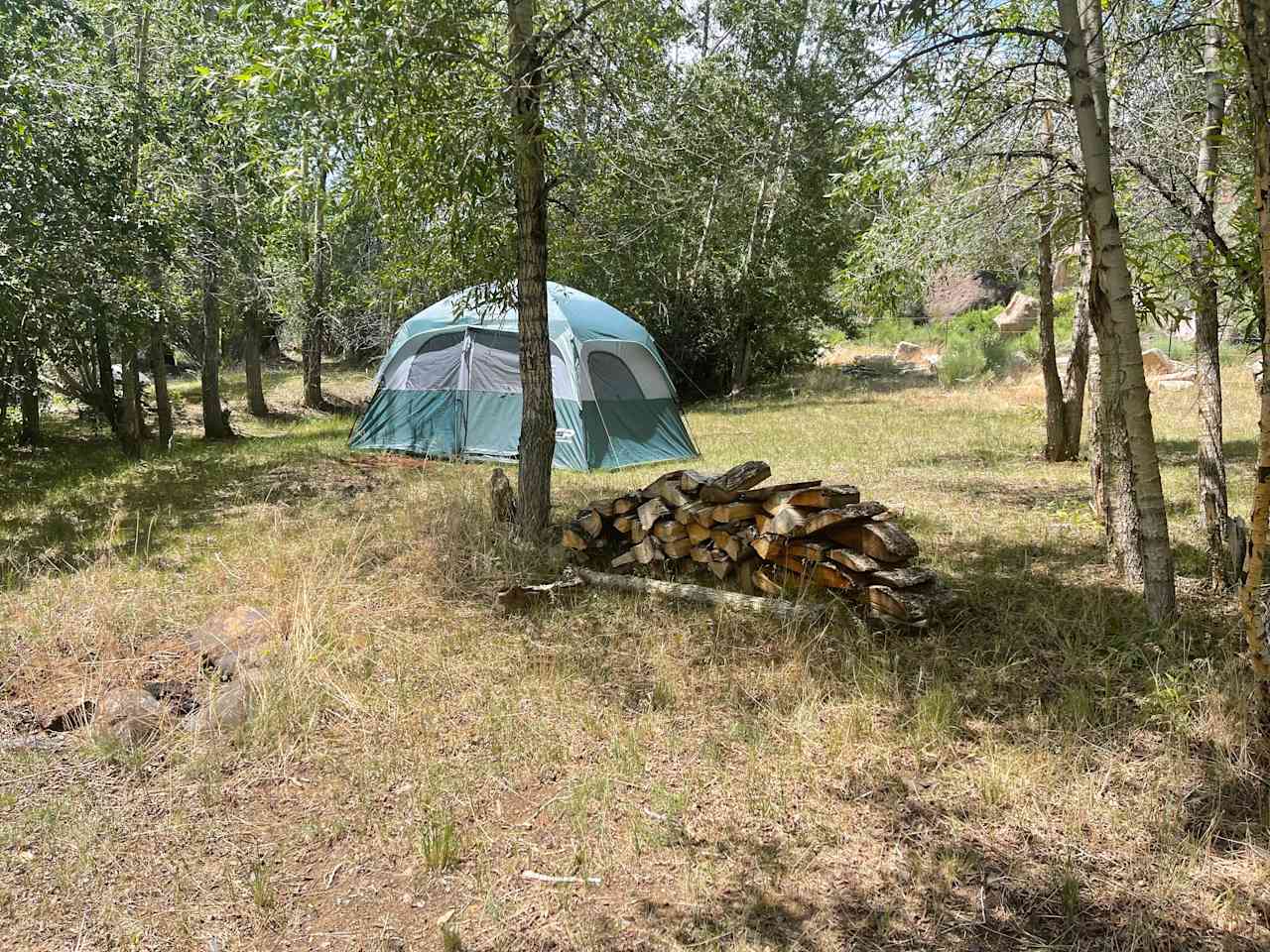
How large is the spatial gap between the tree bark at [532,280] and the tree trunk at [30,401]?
8230 mm

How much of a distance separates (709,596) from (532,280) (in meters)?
2.48

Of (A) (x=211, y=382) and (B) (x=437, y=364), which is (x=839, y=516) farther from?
(A) (x=211, y=382)

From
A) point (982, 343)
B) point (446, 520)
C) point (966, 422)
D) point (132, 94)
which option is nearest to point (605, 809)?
point (446, 520)

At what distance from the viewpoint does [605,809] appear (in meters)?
3.01

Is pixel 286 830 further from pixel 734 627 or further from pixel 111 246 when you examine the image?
pixel 111 246

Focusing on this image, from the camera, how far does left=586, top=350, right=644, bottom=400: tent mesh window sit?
34.9 ft

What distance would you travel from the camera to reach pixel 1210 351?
5301mm

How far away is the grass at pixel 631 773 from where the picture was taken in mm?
2521

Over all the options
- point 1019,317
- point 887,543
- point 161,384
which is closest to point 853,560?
point 887,543

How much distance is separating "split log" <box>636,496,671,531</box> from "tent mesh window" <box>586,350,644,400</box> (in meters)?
5.07

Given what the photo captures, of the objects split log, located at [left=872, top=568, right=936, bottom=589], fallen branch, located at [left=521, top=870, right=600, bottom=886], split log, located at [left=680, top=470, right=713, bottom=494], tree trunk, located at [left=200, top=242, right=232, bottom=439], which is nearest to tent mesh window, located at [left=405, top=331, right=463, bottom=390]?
tree trunk, located at [left=200, top=242, right=232, bottom=439]

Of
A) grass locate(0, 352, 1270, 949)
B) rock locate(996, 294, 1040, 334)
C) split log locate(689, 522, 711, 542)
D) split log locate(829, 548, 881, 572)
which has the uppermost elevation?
rock locate(996, 294, 1040, 334)

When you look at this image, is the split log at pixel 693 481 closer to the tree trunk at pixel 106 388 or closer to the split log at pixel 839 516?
the split log at pixel 839 516

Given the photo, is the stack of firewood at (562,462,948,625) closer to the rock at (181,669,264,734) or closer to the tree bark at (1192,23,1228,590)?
the tree bark at (1192,23,1228,590)
